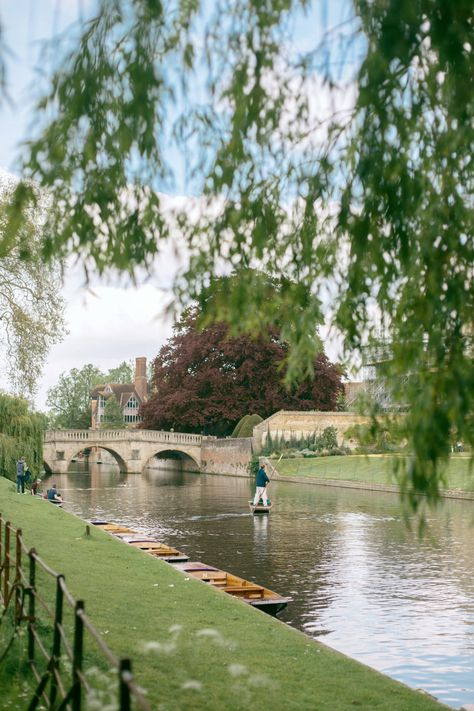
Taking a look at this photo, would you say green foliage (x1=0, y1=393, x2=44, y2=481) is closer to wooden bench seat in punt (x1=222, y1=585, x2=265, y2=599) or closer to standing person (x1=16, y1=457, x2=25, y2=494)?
standing person (x1=16, y1=457, x2=25, y2=494)

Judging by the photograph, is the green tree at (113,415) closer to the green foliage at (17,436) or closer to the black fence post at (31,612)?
the green foliage at (17,436)

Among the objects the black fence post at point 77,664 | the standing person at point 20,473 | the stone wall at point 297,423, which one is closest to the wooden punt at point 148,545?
the standing person at point 20,473

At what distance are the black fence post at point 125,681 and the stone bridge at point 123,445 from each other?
2070 inches

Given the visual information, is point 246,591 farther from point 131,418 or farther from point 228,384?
point 131,418

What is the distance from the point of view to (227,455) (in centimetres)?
5478

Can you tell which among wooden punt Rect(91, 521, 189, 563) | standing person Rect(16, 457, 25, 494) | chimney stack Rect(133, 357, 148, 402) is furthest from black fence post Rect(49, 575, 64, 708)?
chimney stack Rect(133, 357, 148, 402)

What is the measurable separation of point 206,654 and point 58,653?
301 centimetres

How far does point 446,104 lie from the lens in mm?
5125

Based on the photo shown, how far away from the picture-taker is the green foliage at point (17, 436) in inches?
1246

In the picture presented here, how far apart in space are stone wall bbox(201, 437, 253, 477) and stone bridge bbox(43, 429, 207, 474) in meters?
0.82

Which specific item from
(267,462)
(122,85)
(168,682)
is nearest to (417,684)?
(168,682)

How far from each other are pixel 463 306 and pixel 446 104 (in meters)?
1.30

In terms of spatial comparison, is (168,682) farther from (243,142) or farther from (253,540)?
(253,540)

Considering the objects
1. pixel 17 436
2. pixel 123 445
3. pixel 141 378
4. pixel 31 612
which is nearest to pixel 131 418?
pixel 141 378
